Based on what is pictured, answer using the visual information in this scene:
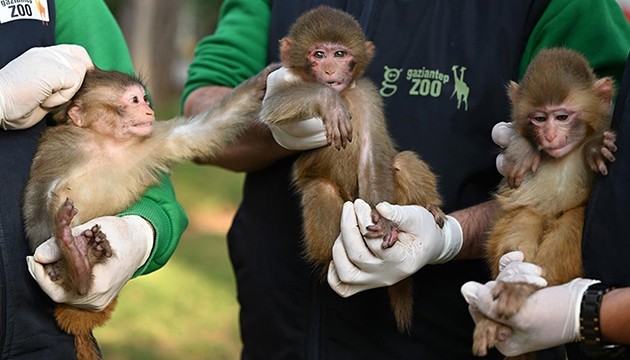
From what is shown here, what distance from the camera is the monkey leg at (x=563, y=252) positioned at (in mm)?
3264

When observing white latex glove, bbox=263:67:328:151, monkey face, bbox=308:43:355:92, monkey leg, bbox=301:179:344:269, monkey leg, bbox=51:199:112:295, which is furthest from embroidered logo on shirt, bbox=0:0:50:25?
monkey leg, bbox=301:179:344:269

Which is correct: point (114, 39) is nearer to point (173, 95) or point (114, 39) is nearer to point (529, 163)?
point (529, 163)

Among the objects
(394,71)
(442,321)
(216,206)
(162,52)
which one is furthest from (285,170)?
(162,52)

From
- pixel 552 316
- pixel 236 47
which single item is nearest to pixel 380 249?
pixel 552 316

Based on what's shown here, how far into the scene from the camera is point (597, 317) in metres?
3.02

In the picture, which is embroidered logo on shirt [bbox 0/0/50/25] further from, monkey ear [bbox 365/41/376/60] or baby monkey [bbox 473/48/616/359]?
baby monkey [bbox 473/48/616/359]

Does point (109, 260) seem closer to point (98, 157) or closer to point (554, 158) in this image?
point (98, 157)

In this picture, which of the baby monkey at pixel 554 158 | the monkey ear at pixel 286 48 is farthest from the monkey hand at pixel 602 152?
the monkey ear at pixel 286 48

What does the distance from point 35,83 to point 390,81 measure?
134 cm

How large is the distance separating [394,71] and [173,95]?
13.8 meters

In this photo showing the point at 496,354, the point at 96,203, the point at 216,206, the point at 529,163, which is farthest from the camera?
the point at 216,206

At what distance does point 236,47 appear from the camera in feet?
14.7

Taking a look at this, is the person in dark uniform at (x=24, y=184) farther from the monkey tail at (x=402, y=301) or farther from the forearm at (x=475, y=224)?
the forearm at (x=475, y=224)

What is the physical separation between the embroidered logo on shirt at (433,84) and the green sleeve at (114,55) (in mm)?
927
